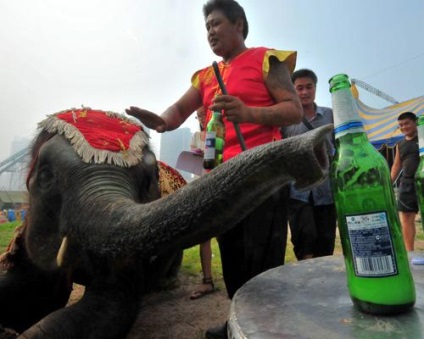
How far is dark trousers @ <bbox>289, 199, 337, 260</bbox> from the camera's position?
10.4ft

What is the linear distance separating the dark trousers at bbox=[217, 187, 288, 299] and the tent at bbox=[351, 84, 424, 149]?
31.4 feet

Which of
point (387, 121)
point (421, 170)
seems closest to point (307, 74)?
point (421, 170)

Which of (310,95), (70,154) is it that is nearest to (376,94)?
(310,95)

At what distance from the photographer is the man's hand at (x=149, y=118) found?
2.28 metres

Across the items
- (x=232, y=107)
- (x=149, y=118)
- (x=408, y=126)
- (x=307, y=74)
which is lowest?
(x=232, y=107)

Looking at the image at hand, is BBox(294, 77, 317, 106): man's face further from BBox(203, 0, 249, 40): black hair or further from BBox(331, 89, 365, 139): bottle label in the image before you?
BBox(331, 89, 365, 139): bottle label

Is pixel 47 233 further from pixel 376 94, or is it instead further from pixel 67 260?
pixel 376 94

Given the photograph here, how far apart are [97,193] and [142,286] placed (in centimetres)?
58

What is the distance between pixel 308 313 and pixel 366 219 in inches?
10.2

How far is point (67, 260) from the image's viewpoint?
6.72 feet

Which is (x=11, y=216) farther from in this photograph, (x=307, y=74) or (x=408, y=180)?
(x=408, y=180)

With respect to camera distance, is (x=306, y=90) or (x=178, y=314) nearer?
(x=178, y=314)

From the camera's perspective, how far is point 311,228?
10.4 feet

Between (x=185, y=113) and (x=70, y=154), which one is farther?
(x=185, y=113)
